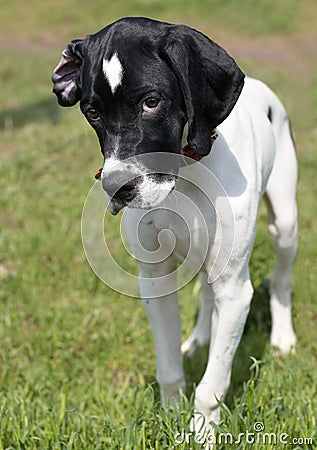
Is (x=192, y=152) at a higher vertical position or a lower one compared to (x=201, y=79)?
lower

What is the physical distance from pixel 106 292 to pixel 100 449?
1854 mm

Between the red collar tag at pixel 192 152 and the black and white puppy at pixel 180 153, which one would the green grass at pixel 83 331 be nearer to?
the black and white puppy at pixel 180 153

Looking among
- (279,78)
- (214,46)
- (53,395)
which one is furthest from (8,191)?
(279,78)

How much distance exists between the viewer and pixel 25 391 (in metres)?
3.66

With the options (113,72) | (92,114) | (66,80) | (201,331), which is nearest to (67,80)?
(66,80)

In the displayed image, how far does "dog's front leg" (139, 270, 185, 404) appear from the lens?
10.7 ft

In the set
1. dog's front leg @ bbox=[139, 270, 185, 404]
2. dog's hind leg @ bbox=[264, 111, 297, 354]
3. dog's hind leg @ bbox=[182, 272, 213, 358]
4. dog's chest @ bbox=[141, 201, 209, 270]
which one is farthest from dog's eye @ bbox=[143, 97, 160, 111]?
dog's hind leg @ bbox=[182, 272, 213, 358]

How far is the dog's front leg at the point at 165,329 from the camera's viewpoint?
10.7 feet

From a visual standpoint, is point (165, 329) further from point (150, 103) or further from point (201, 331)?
point (150, 103)

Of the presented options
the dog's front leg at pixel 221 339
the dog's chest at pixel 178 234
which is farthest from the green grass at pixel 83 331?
the dog's chest at pixel 178 234

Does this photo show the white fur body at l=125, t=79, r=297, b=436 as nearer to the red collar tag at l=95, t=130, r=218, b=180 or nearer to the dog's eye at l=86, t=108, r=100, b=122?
the red collar tag at l=95, t=130, r=218, b=180

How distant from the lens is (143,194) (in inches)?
98.4

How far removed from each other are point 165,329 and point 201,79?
124cm

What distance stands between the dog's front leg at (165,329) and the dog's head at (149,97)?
2.48ft
